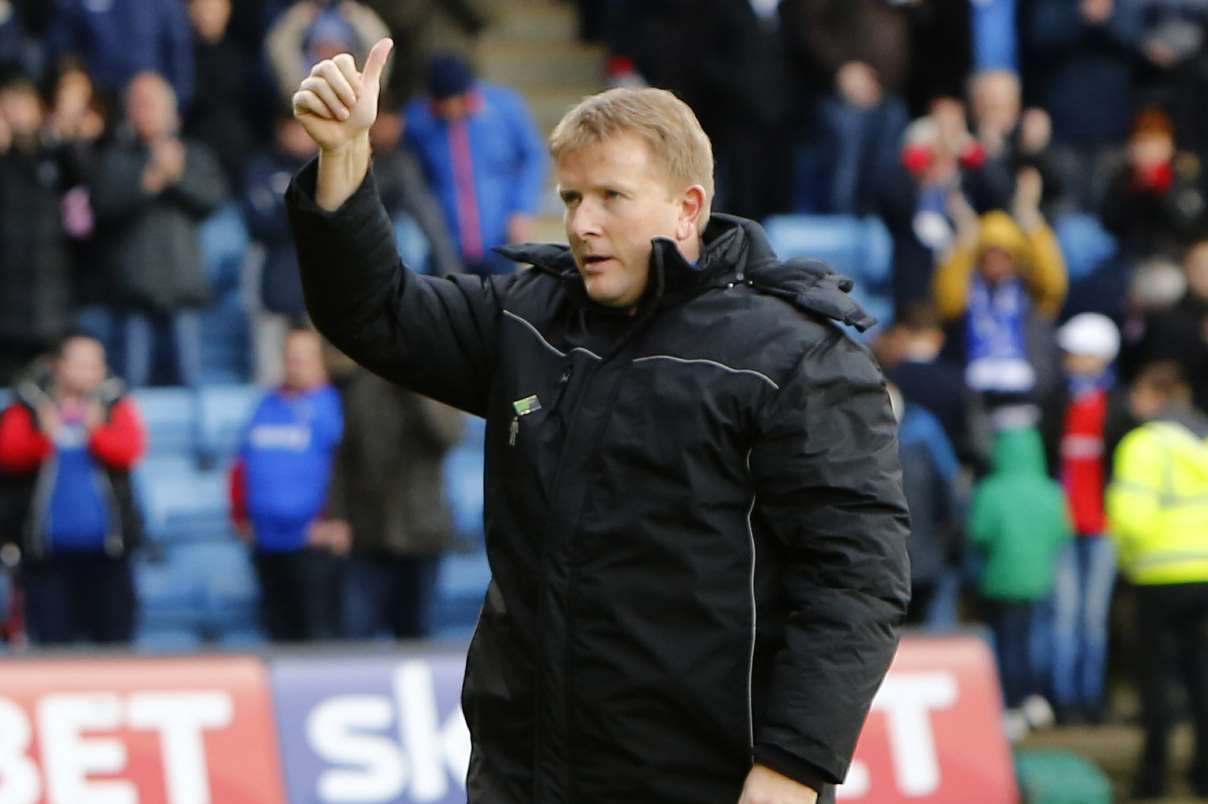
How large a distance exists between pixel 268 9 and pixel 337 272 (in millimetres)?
8548

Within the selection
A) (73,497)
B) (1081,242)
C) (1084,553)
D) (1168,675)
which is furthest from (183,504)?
(1081,242)

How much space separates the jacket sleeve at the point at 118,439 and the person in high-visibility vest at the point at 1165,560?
13.6 ft

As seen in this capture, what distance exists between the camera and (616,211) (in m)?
3.97

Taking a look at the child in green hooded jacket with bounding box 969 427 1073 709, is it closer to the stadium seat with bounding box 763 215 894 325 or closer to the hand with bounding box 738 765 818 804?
the stadium seat with bounding box 763 215 894 325

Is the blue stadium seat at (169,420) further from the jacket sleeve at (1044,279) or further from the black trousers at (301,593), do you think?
the jacket sleeve at (1044,279)

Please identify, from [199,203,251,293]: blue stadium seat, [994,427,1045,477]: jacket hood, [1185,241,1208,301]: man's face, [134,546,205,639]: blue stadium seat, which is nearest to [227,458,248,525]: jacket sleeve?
[134,546,205,639]: blue stadium seat

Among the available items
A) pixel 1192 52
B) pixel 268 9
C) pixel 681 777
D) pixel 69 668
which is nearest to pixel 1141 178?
pixel 1192 52

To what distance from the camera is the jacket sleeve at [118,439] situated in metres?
9.73

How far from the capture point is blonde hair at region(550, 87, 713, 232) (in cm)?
396

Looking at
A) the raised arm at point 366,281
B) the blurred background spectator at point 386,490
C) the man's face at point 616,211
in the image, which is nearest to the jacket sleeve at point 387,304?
the raised arm at point 366,281

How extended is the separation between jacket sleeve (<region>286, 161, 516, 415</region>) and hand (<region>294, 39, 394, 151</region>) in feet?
0.31

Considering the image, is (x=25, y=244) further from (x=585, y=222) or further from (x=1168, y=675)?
(x=585, y=222)

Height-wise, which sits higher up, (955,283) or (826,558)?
(826,558)

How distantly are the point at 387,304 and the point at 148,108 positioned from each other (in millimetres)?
→ 6976
